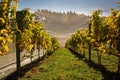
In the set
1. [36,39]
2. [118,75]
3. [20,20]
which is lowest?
[118,75]

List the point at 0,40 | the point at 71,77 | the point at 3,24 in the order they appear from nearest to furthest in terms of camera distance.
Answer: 1. the point at 0,40
2. the point at 3,24
3. the point at 71,77

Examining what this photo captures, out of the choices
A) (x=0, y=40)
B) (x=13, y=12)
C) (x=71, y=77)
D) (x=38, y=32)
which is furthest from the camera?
(x=38, y=32)

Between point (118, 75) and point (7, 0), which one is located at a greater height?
point (7, 0)

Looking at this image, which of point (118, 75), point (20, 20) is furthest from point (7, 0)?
point (118, 75)

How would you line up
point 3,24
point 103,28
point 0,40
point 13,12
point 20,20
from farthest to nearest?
point 103,28 → point 20,20 → point 13,12 → point 3,24 → point 0,40

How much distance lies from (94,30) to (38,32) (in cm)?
802

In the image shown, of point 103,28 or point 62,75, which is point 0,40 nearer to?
point 62,75

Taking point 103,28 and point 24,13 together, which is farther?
point 103,28

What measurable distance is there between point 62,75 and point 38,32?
1311cm

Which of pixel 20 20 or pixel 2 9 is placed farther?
pixel 20 20

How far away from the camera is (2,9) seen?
12180 millimetres

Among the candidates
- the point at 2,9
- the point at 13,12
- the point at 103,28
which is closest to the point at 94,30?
the point at 103,28

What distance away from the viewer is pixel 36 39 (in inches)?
1177

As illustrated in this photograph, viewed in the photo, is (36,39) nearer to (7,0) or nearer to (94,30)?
(94,30)
